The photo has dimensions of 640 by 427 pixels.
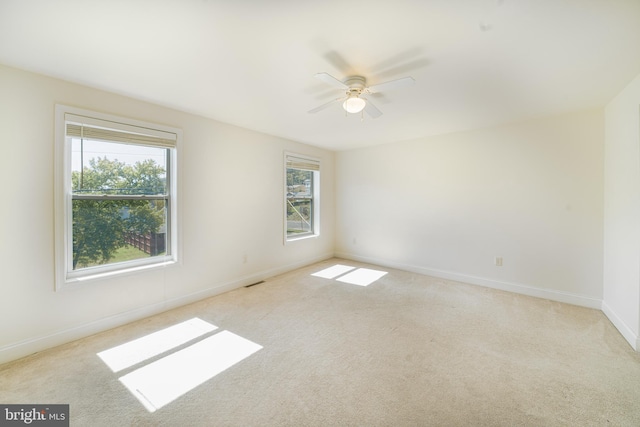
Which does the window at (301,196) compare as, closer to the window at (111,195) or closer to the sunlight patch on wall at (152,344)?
the window at (111,195)

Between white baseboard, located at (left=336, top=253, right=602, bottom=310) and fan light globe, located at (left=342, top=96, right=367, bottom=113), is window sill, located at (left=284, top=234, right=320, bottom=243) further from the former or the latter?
fan light globe, located at (left=342, top=96, right=367, bottom=113)

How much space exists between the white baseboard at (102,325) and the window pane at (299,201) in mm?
1313

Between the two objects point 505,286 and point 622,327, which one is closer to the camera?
point 622,327

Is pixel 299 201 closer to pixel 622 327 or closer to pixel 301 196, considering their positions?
pixel 301 196

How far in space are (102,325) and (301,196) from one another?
11.0 ft

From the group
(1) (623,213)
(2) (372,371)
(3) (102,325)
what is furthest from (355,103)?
(3) (102,325)

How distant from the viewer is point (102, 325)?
249 cm

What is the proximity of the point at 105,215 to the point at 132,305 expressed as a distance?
3.20 feet

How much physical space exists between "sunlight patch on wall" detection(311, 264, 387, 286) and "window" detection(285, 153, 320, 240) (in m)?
0.88

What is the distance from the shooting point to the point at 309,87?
2428mm

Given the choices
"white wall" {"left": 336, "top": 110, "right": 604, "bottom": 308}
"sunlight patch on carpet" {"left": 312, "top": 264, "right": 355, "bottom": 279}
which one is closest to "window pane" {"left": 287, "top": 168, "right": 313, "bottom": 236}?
"sunlight patch on carpet" {"left": 312, "top": 264, "right": 355, "bottom": 279}

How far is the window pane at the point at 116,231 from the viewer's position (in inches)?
96.6

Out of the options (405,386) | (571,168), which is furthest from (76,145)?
(571,168)

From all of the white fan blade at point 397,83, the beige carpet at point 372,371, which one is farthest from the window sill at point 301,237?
the white fan blade at point 397,83
